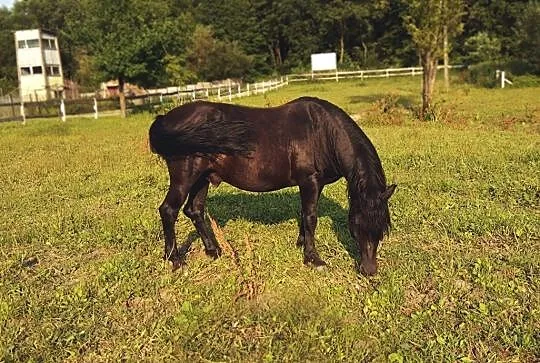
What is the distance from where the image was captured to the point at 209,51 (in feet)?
163

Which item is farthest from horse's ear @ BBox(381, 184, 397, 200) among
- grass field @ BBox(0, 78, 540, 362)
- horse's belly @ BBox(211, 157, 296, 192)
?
horse's belly @ BBox(211, 157, 296, 192)

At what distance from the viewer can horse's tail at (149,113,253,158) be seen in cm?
446

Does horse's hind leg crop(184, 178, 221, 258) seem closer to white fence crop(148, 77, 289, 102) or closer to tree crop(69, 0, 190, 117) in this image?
tree crop(69, 0, 190, 117)

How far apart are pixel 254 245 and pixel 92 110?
82.4 ft

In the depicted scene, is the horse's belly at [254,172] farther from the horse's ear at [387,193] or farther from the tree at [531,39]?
the tree at [531,39]

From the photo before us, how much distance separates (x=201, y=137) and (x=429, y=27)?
14.3 m

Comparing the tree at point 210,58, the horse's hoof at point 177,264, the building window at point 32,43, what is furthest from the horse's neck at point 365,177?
the building window at point 32,43

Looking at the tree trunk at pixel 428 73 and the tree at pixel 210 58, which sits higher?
the tree at pixel 210 58

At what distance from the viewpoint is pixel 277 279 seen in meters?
4.34

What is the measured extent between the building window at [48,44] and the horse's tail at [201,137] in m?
46.8

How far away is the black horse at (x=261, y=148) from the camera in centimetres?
446

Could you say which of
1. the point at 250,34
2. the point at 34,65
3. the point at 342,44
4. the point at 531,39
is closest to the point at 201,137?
the point at 531,39

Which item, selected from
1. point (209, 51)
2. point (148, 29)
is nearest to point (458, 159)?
point (148, 29)

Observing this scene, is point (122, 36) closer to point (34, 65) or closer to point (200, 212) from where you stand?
point (200, 212)
